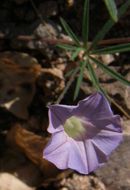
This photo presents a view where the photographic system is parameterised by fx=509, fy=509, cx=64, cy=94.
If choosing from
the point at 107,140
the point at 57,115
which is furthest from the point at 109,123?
the point at 57,115

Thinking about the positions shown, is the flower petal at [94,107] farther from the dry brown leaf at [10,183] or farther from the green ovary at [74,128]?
the dry brown leaf at [10,183]

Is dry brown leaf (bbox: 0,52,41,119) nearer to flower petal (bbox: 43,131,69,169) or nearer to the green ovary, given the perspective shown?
the green ovary

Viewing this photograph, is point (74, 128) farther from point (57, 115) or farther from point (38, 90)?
point (38, 90)

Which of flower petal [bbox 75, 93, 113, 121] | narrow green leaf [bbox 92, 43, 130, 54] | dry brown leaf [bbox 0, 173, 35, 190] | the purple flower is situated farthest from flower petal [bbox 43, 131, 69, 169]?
dry brown leaf [bbox 0, 173, 35, 190]

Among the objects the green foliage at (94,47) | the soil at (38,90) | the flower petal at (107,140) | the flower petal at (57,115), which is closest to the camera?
the flower petal at (57,115)

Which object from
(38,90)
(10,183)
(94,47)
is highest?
(94,47)

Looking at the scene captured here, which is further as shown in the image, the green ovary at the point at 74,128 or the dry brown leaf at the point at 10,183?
the dry brown leaf at the point at 10,183

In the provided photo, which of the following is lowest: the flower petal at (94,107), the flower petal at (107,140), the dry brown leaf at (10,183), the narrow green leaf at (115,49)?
the dry brown leaf at (10,183)

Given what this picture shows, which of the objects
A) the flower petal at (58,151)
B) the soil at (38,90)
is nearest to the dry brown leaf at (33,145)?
the soil at (38,90)
